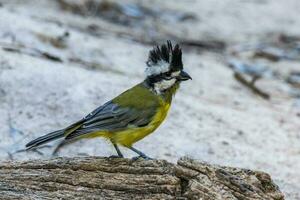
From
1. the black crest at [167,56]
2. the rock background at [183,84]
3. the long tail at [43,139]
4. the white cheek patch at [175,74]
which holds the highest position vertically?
the black crest at [167,56]

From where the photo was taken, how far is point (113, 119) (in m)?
5.57

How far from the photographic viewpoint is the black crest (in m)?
5.59

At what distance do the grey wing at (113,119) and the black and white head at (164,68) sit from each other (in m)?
0.26

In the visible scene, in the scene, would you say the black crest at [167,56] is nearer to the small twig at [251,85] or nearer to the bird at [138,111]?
the bird at [138,111]

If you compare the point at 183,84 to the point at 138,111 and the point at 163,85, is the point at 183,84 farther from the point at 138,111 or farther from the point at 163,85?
the point at 138,111

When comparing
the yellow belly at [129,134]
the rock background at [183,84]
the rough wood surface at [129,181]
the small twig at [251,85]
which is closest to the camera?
the rough wood surface at [129,181]

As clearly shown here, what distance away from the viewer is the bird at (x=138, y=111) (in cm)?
548

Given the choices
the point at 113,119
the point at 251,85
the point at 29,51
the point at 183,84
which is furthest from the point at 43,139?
the point at 251,85

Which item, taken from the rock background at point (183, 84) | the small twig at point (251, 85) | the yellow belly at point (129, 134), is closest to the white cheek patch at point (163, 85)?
the yellow belly at point (129, 134)

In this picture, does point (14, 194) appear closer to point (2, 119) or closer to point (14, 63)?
point (2, 119)

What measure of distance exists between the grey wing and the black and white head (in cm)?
26

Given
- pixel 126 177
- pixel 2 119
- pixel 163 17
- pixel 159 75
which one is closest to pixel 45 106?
pixel 2 119

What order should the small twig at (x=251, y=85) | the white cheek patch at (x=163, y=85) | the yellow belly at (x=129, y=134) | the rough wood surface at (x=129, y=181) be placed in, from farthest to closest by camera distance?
1. the small twig at (x=251, y=85)
2. the white cheek patch at (x=163, y=85)
3. the yellow belly at (x=129, y=134)
4. the rough wood surface at (x=129, y=181)

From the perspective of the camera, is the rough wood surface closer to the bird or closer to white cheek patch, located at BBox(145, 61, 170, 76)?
the bird
